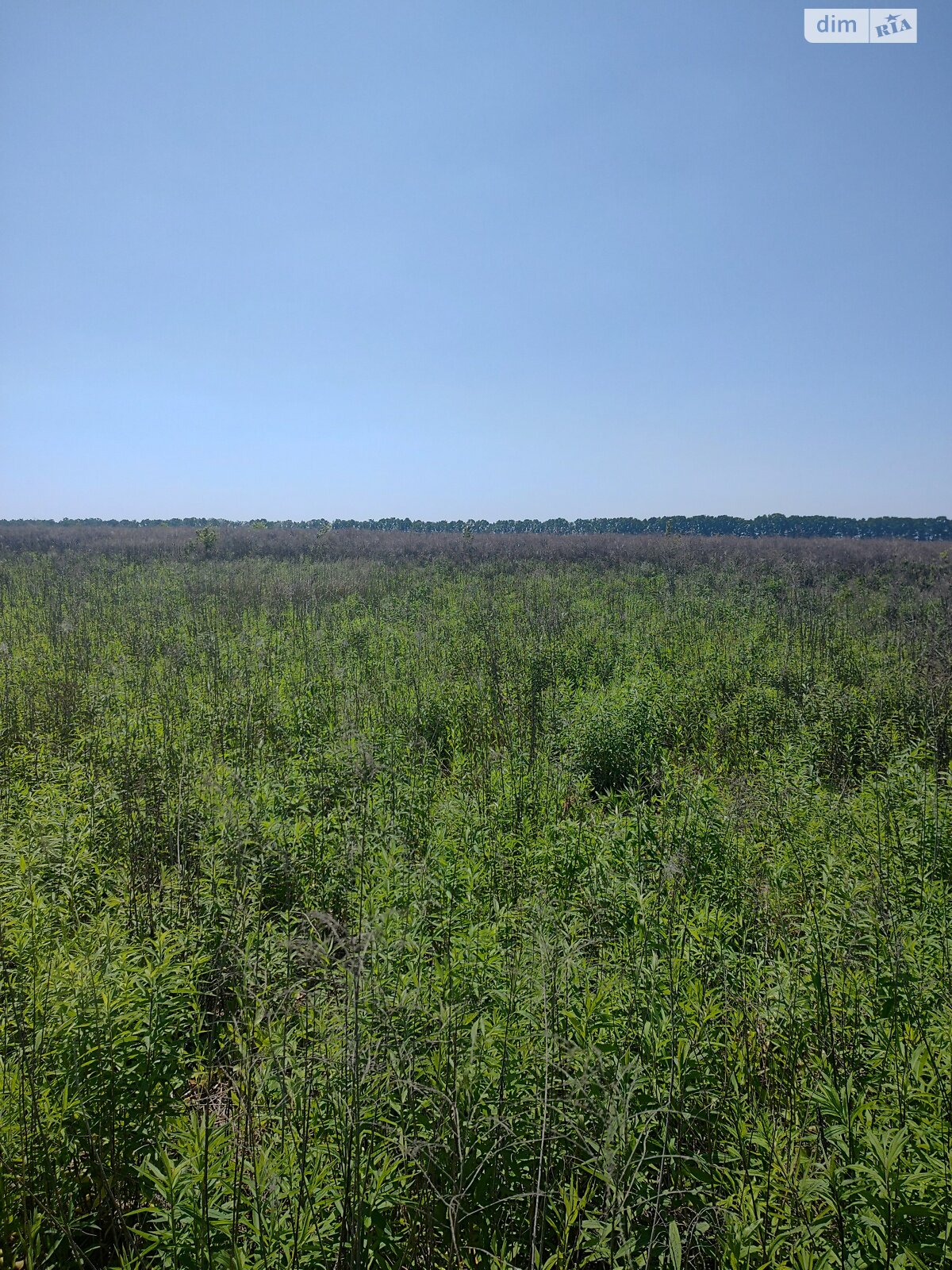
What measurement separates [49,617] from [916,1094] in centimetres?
1421

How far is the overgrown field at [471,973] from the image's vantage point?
184 centimetres

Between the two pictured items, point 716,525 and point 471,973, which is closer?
point 471,973

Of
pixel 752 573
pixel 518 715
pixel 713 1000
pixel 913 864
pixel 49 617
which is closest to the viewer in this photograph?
pixel 713 1000

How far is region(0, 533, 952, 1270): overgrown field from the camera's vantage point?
184cm

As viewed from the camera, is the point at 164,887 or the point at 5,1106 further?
the point at 164,887

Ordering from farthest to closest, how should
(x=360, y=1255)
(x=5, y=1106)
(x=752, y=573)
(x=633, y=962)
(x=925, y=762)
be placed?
(x=752, y=573)
(x=925, y=762)
(x=633, y=962)
(x=5, y=1106)
(x=360, y=1255)

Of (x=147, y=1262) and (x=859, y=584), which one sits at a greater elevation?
(x=859, y=584)

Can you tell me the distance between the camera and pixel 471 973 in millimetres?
2688

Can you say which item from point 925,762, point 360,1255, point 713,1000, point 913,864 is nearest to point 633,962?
point 713,1000

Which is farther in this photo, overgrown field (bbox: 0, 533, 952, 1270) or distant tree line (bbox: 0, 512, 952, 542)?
distant tree line (bbox: 0, 512, 952, 542)

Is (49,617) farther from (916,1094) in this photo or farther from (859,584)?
(859,584)

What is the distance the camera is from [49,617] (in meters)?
12.1

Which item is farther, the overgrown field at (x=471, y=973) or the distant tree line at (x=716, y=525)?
the distant tree line at (x=716, y=525)

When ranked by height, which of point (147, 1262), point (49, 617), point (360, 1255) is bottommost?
point (147, 1262)
